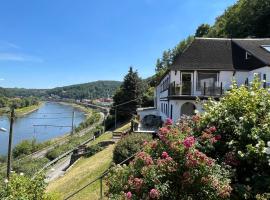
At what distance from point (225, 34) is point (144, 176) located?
6107 cm

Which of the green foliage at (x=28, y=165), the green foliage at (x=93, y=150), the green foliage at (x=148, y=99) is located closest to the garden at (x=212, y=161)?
the green foliage at (x=93, y=150)

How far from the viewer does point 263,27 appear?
58.7 m

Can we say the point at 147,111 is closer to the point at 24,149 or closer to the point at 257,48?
the point at 257,48

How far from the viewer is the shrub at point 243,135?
7.50 metres

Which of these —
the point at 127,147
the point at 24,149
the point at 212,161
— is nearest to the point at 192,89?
the point at 127,147

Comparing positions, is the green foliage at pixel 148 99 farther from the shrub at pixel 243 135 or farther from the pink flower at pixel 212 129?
the pink flower at pixel 212 129

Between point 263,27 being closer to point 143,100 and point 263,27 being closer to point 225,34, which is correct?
point 225,34

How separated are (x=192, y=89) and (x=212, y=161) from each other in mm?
20160

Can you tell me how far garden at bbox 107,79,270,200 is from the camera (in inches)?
288

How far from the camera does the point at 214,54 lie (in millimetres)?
29859

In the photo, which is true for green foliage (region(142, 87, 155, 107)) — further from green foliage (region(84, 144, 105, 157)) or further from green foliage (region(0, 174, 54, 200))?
green foliage (region(0, 174, 54, 200))

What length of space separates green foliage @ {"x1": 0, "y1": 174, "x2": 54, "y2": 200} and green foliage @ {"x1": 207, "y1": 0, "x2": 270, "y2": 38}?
2070 inches

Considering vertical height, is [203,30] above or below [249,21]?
above

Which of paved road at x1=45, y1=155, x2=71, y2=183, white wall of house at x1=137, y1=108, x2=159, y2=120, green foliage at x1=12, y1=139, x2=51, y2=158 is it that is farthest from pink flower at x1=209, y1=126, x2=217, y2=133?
green foliage at x1=12, y1=139, x2=51, y2=158
